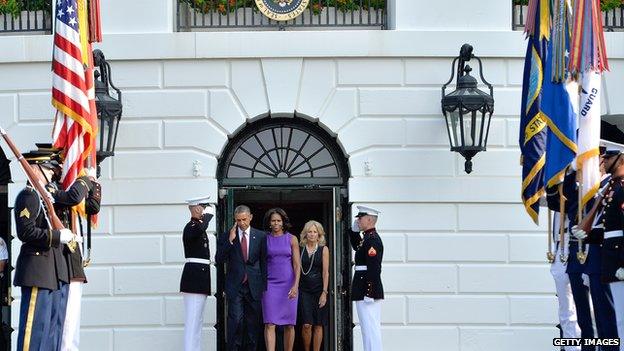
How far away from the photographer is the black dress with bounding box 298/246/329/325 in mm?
16453

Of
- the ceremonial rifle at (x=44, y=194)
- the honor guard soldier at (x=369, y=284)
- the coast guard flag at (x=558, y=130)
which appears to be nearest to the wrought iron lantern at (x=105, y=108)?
the honor guard soldier at (x=369, y=284)

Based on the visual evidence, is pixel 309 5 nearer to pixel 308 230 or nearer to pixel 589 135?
pixel 308 230

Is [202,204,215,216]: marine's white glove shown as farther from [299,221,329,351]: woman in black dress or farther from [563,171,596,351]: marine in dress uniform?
[563,171,596,351]: marine in dress uniform

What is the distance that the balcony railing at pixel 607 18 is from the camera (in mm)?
17047

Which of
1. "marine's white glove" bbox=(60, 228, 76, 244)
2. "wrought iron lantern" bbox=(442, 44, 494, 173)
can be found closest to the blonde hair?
"wrought iron lantern" bbox=(442, 44, 494, 173)

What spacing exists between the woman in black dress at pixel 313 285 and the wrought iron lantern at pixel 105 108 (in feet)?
7.64

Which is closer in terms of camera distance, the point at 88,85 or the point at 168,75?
the point at 88,85

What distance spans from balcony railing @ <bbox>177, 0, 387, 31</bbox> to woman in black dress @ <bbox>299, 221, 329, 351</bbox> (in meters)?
2.30

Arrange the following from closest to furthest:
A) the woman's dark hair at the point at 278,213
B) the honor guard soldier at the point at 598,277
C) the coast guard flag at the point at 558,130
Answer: the honor guard soldier at the point at 598,277, the coast guard flag at the point at 558,130, the woman's dark hair at the point at 278,213

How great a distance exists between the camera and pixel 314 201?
1780cm

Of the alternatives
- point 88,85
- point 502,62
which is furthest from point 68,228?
point 502,62

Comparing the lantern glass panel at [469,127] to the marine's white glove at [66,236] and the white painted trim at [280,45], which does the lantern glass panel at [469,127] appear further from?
the marine's white glove at [66,236]

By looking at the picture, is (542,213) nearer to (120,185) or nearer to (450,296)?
(450,296)

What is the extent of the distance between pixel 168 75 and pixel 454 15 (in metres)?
3.21
